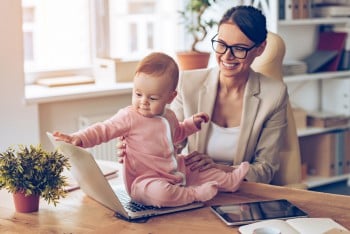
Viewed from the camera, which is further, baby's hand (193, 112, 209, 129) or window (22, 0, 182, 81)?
window (22, 0, 182, 81)

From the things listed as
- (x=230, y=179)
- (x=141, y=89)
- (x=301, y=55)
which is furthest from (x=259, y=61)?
(x=301, y=55)

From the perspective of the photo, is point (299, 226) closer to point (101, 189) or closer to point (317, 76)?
point (101, 189)

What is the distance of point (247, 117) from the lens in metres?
2.52

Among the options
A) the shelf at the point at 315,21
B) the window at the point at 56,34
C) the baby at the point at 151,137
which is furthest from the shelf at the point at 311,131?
the baby at the point at 151,137

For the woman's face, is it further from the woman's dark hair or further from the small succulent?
the small succulent

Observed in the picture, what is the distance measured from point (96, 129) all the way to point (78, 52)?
7.66 feet

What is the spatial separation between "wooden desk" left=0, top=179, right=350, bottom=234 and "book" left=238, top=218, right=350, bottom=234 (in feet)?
0.15

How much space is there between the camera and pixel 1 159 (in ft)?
6.02

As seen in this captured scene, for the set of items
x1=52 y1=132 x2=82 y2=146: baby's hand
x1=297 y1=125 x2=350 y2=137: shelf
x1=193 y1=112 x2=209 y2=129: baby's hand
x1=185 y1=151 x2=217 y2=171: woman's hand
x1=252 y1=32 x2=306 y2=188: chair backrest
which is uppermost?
x1=193 y1=112 x2=209 y2=129: baby's hand

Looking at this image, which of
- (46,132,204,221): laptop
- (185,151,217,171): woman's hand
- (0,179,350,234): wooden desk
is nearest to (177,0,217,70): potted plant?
(185,151,217,171): woman's hand

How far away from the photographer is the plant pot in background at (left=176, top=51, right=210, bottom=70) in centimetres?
395

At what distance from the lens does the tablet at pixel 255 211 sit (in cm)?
178

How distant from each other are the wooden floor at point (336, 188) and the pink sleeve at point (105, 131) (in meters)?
2.98

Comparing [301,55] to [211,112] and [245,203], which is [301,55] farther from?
[245,203]
